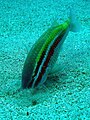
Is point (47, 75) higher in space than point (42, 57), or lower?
lower

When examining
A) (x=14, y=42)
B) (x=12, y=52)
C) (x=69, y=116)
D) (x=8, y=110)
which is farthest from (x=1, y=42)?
(x=69, y=116)

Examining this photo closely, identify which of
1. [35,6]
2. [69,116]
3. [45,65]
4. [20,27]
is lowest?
[69,116]

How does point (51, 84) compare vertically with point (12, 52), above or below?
below

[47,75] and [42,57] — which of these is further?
[47,75]

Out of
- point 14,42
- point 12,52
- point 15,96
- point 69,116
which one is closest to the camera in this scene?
point 69,116

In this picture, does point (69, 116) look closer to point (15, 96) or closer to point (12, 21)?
point (15, 96)
